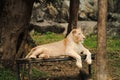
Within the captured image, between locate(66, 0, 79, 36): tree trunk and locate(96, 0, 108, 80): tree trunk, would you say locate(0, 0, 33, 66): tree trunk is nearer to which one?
locate(66, 0, 79, 36): tree trunk

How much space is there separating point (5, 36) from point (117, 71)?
3044 mm

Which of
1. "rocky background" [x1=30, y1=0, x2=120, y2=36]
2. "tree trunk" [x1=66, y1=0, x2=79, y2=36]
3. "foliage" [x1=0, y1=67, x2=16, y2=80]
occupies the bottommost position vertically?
"foliage" [x1=0, y1=67, x2=16, y2=80]

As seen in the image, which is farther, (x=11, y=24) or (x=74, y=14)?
(x=74, y=14)

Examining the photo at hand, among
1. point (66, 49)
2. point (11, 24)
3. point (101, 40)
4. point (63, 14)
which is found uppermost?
point (11, 24)

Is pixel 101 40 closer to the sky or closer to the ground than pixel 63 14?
closer to the sky

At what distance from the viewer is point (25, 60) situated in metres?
8.51

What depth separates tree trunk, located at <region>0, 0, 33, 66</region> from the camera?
1045 centimetres

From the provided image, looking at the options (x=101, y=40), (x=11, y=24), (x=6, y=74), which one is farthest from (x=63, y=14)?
(x=101, y=40)

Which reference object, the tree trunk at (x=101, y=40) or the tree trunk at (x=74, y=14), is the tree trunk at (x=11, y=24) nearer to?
the tree trunk at (x=74, y=14)

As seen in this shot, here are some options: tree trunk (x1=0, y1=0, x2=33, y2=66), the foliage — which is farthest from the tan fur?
tree trunk (x1=0, y1=0, x2=33, y2=66)

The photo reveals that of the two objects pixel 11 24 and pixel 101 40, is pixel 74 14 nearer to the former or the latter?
pixel 11 24

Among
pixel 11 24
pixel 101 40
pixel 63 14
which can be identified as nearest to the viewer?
pixel 101 40

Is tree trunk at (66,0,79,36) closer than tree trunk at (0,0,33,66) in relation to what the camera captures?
No

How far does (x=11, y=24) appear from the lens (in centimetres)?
1046
